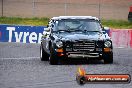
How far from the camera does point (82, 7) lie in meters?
52.1

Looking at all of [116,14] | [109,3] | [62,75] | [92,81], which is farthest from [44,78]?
[109,3]

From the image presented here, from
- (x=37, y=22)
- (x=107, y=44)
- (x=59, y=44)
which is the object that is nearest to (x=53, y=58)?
(x=59, y=44)

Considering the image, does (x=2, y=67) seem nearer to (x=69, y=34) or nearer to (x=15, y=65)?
(x=15, y=65)

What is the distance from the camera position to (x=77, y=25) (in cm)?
1672

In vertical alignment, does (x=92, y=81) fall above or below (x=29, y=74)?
above

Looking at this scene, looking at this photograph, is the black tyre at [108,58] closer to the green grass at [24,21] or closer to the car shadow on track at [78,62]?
the car shadow on track at [78,62]

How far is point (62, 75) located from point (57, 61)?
3.47 meters

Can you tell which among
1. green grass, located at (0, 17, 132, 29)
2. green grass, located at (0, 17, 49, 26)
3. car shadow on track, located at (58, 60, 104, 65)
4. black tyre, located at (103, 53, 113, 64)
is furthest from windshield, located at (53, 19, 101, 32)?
green grass, located at (0, 17, 49, 26)

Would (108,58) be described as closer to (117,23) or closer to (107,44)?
(107,44)

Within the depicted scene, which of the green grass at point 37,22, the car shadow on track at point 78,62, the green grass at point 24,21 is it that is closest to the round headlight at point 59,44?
the car shadow on track at point 78,62

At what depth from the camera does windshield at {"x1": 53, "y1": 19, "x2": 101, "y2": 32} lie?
54.2 feet

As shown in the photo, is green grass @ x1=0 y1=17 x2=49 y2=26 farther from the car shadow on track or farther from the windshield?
the car shadow on track

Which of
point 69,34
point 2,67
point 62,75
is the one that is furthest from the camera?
point 69,34

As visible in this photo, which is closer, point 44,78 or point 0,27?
point 44,78
